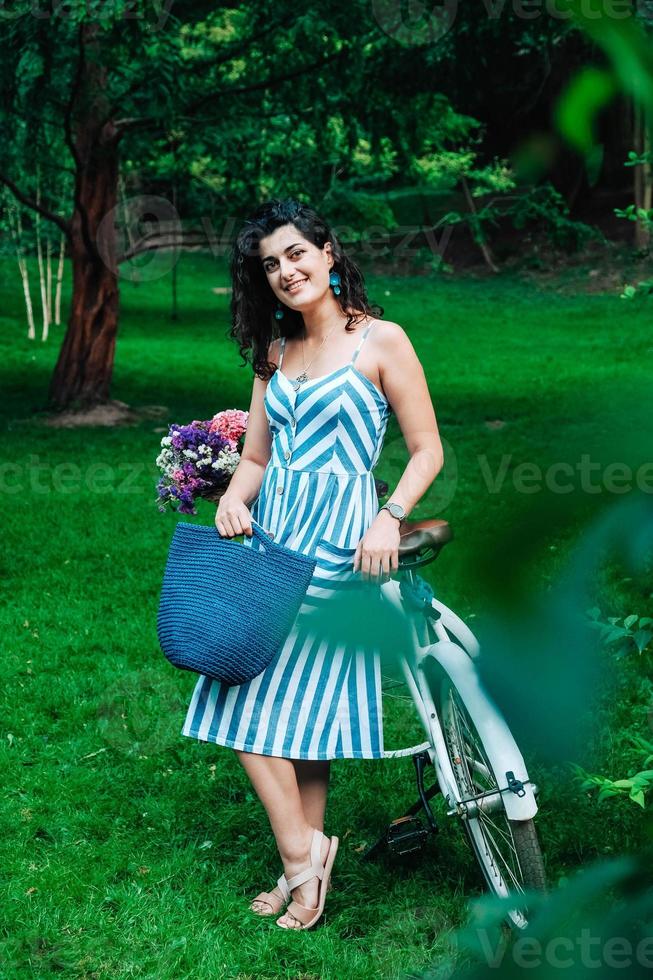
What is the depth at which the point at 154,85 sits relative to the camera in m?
9.77

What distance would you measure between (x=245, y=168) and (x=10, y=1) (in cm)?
291

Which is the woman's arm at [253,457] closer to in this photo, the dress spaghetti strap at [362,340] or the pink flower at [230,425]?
the pink flower at [230,425]

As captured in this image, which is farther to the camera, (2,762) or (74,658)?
(74,658)

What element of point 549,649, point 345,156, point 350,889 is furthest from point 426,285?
point 549,649

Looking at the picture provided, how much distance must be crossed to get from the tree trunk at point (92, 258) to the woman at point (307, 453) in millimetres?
8573

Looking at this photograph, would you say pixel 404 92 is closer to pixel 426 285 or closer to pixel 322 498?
pixel 322 498

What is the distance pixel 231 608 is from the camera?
103 inches

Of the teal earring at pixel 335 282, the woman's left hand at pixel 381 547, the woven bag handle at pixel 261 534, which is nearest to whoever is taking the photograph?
the woman's left hand at pixel 381 547

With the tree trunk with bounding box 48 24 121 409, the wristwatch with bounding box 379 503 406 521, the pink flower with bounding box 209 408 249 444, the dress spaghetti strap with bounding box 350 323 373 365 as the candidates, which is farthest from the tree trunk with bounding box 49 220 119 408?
the wristwatch with bounding box 379 503 406 521

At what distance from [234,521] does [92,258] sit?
Answer: 29.1ft

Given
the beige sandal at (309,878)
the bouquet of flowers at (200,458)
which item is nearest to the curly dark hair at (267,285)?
the bouquet of flowers at (200,458)

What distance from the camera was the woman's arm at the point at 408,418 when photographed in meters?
2.62

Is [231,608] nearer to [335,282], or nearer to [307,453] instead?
[307,453]

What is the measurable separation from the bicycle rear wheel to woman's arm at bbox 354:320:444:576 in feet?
1.39
